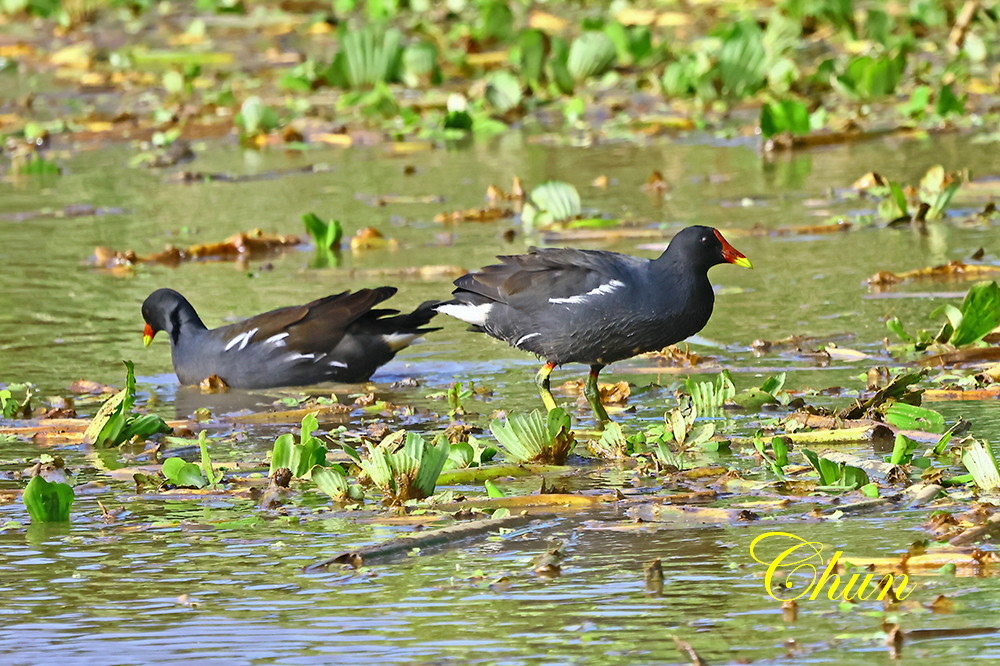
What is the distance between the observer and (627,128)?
15.0 m

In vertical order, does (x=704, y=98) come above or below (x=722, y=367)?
above

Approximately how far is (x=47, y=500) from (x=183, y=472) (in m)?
0.53

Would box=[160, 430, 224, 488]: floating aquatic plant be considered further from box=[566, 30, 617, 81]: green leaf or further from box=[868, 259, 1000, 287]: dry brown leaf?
box=[566, 30, 617, 81]: green leaf

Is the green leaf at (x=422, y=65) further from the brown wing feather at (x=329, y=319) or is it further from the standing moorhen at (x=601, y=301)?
the standing moorhen at (x=601, y=301)

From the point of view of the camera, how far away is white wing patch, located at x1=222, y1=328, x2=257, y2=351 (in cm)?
830

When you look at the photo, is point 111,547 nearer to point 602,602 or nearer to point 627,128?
point 602,602

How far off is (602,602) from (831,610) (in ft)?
1.93

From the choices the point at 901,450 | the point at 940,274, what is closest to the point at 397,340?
the point at 940,274

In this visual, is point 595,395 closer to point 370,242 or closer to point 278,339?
point 278,339

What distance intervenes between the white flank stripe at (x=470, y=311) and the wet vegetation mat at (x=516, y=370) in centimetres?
32

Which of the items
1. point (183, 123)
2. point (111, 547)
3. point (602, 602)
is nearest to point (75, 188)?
point (183, 123)

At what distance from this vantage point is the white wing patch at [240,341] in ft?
27.2

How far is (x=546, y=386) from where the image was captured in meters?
7.46

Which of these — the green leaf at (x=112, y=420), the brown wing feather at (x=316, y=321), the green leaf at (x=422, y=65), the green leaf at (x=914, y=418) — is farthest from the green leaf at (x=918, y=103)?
the green leaf at (x=112, y=420)
